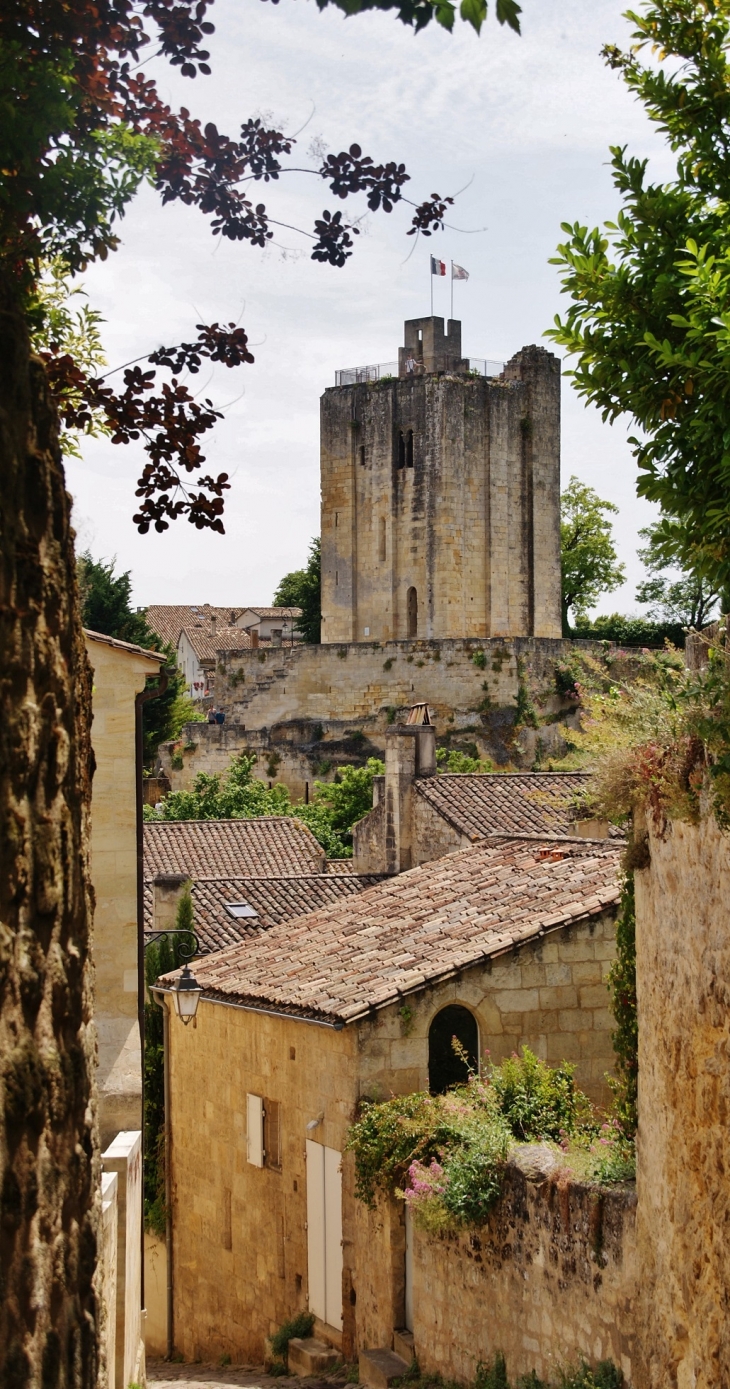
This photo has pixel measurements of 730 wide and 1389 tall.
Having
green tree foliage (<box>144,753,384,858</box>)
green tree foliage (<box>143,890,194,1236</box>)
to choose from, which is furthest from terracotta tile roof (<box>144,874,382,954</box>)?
green tree foliage (<box>144,753,384,858</box>)

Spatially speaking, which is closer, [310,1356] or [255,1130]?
[310,1356]

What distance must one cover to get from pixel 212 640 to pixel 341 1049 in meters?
64.9

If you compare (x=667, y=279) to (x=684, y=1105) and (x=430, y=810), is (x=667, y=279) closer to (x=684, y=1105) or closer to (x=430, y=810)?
(x=684, y=1105)

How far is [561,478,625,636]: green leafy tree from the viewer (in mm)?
64875

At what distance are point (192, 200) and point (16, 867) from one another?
2.44m

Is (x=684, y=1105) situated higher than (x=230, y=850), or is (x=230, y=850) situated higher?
(x=230, y=850)

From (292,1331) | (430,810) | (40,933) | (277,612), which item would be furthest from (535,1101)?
(277,612)

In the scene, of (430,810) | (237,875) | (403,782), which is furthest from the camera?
(237,875)

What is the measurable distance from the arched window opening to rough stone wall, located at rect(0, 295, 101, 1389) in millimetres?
12583

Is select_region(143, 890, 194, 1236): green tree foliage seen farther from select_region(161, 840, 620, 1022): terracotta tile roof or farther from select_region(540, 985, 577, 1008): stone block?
select_region(540, 985, 577, 1008): stone block

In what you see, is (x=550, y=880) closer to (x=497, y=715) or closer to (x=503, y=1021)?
(x=503, y=1021)

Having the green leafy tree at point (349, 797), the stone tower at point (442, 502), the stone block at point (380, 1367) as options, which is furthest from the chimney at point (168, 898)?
the stone tower at point (442, 502)

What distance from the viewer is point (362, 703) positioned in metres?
46.5

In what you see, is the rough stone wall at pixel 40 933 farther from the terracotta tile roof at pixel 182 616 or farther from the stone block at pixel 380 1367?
the terracotta tile roof at pixel 182 616
